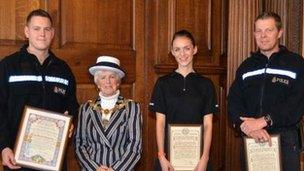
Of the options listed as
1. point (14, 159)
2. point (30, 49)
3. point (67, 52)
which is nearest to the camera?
point (14, 159)

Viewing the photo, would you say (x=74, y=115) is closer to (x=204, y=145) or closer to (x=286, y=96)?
(x=204, y=145)

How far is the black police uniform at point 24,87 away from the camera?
7.93 feet

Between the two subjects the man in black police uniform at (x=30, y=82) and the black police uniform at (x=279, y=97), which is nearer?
the man in black police uniform at (x=30, y=82)

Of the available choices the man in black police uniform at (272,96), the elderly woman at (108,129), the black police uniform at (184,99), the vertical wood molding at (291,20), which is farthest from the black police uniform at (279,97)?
the vertical wood molding at (291,20)

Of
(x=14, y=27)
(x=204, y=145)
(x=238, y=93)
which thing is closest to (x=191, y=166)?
(x=204, y=145)

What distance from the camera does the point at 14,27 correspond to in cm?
282

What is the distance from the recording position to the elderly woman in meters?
2.57

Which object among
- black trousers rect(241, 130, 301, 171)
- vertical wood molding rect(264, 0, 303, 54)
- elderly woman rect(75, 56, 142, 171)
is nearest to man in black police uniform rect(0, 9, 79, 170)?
elderly woman rect(75, 56, 142, 171)

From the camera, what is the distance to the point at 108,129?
2600 mm

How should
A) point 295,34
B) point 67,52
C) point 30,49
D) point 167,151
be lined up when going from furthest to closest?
point 295,34
point 67,52
point 167,151
point 30,49

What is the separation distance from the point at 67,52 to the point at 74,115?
1.68 ft

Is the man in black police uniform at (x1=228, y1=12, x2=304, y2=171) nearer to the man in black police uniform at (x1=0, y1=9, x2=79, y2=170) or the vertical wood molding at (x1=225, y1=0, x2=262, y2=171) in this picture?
the vertical wood molding at (x1=225, y1=0, x2=262, y2=171)

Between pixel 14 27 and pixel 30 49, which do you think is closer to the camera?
pixel 30 49

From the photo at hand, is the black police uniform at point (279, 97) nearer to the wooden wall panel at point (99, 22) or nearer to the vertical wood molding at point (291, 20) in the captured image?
the vertical wood molding at point (291, 20)
